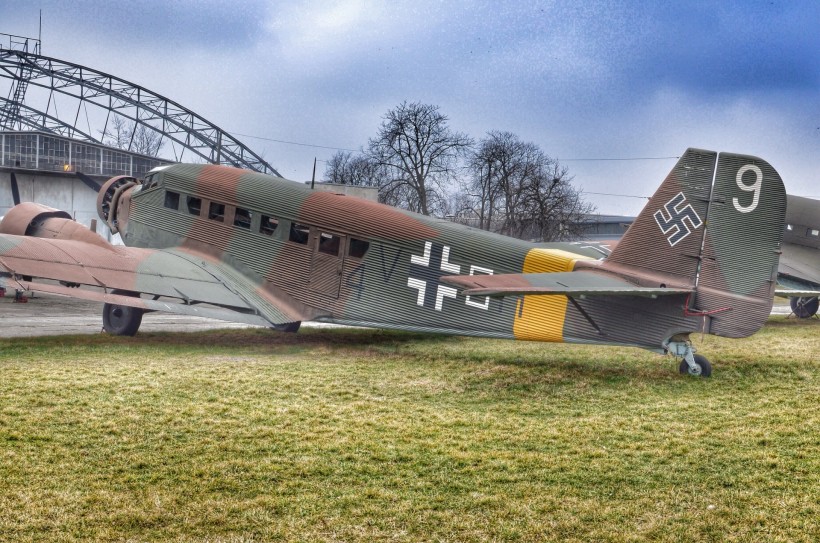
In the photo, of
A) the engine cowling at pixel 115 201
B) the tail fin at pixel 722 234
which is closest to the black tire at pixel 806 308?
the tail fin at pixel 722 234

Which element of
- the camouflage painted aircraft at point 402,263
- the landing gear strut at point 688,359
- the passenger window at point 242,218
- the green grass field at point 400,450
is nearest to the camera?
the green grass field at point 400,450

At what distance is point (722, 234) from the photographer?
33.6ft

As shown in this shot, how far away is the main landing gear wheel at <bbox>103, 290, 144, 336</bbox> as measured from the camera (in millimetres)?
13984

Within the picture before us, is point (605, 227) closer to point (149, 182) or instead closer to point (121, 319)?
point (149, 182)

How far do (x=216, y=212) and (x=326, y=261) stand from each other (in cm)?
286

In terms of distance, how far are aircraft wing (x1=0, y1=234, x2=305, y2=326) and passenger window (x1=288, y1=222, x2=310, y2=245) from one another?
3.68ft

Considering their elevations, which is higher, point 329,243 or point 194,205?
point 194,205

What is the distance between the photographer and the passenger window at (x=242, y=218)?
14.2 m

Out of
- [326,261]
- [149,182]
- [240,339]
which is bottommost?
[240,339]

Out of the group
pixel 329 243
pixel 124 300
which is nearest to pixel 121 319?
pixel 124 300

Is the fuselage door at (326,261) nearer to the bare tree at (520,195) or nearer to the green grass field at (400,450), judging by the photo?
the green grass field at (400,450)

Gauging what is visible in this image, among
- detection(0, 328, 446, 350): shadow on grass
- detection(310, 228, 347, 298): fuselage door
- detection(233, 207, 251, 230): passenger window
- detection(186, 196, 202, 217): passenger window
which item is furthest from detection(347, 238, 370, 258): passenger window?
detection(186, 196, 202, 217): passenger window

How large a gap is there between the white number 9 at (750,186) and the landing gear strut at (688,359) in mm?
2040

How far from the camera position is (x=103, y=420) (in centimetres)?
759
